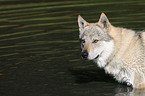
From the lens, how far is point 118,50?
28.1ft

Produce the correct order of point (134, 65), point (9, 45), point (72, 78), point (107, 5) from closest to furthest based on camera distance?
point (134, 65) → point (72, 78) → point (9, 45) → point (107, 5)

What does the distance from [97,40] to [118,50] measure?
1.87 ft

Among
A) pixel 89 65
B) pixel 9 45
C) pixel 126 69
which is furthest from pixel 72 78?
pixel 9 45

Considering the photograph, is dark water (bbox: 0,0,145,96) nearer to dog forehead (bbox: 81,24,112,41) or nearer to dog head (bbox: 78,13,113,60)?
dog head (bbox: 78,13,113,60)

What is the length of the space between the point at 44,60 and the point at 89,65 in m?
1.53

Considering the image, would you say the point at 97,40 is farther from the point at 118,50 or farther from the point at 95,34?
the point at 118,50

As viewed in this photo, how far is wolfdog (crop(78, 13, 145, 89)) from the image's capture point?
27.2ft

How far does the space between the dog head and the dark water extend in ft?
3.00

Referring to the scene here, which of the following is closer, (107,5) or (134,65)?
(134,65)

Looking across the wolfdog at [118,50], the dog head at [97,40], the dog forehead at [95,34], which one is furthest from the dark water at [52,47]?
the dog forehead at [95,34]

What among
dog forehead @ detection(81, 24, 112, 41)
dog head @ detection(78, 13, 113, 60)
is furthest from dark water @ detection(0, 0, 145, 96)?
dog forehead @ detection(81, 24, 112, 41)

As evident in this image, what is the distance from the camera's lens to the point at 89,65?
1066cm

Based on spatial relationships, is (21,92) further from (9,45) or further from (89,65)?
(9,45)

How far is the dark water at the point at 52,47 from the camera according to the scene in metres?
8.95
